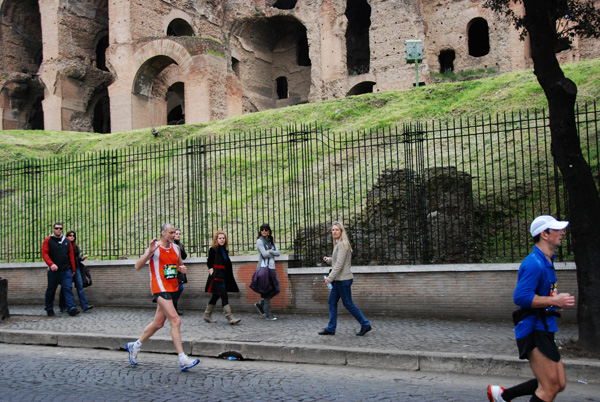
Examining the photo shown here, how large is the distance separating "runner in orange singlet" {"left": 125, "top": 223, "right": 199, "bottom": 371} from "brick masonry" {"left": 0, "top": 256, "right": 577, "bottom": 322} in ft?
10.7

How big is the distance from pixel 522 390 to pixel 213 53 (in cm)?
2708

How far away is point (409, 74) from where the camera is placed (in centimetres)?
3095

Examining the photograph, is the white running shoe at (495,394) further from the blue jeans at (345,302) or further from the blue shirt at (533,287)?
the blue jeans at (345,302)

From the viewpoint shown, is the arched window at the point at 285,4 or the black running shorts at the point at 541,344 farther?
the arched window at the point at 285,4

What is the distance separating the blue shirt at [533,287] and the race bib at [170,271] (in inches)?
155

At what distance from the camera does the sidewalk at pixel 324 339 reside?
6.16 m

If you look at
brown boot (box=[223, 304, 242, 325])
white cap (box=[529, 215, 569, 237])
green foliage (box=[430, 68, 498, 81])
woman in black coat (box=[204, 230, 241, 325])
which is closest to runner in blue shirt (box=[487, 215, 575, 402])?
white cap (box=[529, 215, 569, 237])

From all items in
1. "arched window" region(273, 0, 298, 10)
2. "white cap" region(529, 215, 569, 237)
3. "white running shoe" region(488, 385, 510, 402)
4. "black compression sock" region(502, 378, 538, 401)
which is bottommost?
"white running shoe" region(488, 385, 510, 402)

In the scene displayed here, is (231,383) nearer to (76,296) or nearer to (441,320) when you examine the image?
(441,320)

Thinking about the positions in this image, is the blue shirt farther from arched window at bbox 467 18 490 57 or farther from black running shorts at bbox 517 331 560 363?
arched window at bbox 467 18 490 57

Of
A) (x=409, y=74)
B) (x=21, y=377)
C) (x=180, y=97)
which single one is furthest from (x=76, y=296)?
(x=180, y=97)

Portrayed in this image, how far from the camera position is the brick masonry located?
8180 mm

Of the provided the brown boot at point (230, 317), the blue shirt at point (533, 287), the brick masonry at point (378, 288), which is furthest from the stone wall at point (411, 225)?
the blue shirt at point (533, 287)

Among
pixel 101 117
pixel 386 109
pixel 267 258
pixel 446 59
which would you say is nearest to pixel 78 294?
pixel 267 258
